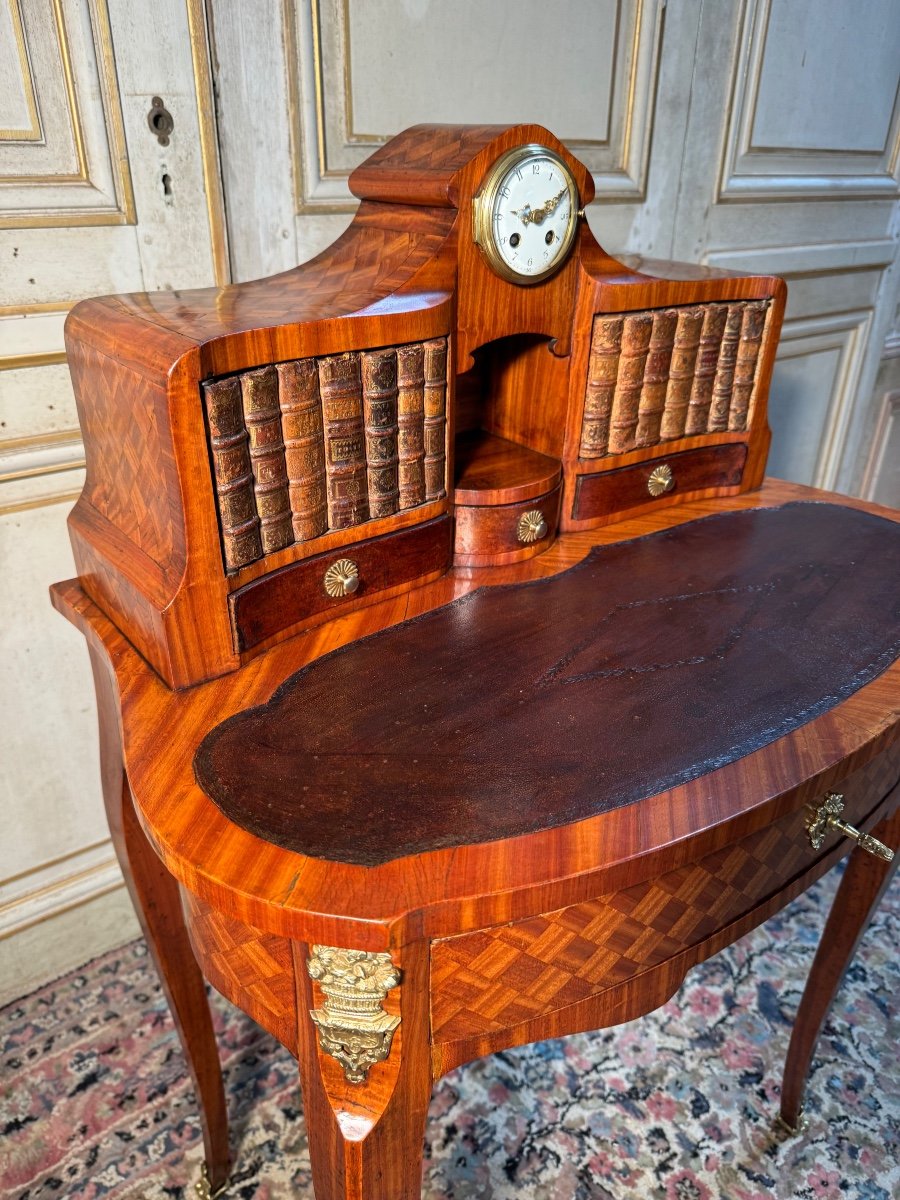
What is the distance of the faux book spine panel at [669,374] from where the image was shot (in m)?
1.17

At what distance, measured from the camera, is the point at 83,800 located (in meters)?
1.60

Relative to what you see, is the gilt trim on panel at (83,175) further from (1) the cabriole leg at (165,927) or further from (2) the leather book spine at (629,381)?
(2) the leather book spine at (629,381)

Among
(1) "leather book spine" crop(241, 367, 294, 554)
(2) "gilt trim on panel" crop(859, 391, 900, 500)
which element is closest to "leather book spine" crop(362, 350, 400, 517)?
(1) "leather book spine" crop(241, 367, 294, 554)

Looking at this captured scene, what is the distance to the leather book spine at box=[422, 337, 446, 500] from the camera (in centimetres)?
98

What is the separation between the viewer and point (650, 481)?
1291 mm

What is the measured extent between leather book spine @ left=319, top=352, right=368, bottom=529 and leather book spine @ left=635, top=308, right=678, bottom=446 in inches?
18.5

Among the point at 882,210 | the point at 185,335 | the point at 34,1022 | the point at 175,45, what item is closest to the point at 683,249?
the point at 882,210

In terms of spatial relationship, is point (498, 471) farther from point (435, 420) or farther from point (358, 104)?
point (358, 104)

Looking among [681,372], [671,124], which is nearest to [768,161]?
[671,124]

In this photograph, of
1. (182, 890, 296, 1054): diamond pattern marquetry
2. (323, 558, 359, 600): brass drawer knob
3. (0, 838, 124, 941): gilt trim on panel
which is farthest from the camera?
(0, 838, 124, 941): gilt trim on panel

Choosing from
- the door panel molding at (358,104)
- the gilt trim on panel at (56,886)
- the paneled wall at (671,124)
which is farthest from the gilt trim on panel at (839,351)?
the gilt trim on panel at (56,886)

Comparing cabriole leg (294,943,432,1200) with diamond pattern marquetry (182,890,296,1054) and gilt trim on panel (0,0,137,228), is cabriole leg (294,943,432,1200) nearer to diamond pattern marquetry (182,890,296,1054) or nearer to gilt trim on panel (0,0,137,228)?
diamond pattern marquetry (182,890,296,1054)

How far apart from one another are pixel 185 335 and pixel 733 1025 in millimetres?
1529

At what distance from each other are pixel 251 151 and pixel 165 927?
1143 mm
